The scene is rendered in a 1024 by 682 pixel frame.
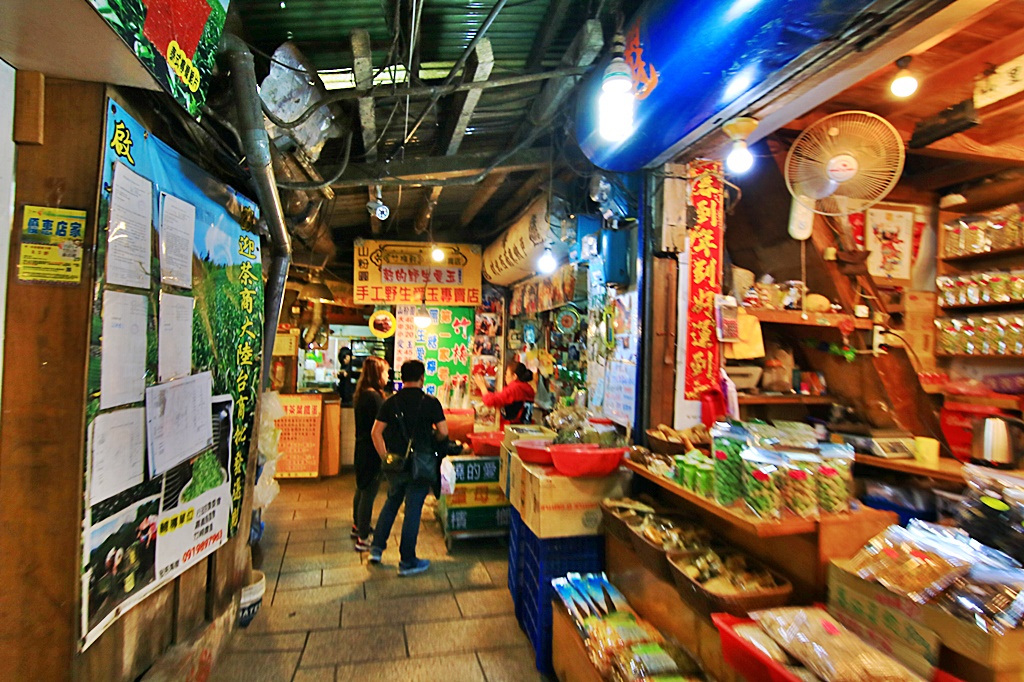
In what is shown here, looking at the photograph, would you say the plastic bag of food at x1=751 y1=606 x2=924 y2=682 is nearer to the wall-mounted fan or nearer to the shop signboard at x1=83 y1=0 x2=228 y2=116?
the wall-mounted fan

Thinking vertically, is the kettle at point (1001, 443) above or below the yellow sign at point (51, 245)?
below

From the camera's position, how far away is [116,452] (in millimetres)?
2105

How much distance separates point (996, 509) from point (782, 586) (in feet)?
2.80

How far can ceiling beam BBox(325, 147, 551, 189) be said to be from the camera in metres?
4.46

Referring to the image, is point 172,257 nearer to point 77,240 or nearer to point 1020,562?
point 77,240

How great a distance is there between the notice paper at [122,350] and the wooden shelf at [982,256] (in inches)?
235

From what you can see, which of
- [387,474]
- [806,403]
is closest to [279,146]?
[387,474]

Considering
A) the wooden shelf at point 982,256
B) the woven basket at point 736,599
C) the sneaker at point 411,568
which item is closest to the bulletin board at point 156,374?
the sneaker at point 411,568

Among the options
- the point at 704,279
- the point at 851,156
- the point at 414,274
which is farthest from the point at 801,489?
the point at 414,274

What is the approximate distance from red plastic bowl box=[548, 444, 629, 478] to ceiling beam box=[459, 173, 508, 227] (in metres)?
3.27

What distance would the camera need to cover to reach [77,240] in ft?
6.48

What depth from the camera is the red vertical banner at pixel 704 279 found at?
12.6ft

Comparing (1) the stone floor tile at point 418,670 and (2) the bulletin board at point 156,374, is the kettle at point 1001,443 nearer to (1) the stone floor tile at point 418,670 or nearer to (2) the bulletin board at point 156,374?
(1) the stone floor tile at point 418,670

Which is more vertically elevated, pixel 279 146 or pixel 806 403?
pixel 279 146
